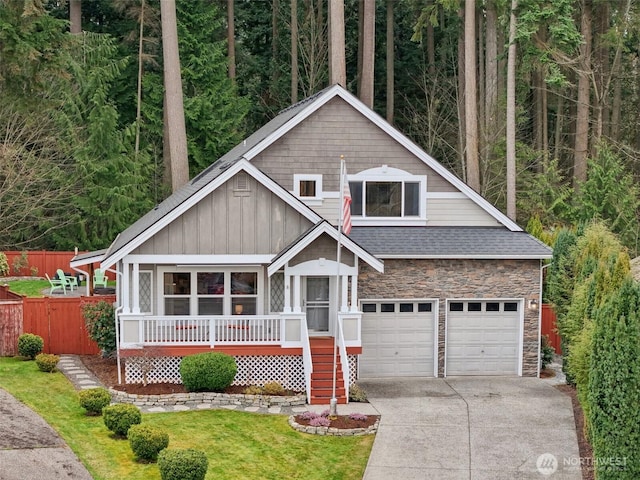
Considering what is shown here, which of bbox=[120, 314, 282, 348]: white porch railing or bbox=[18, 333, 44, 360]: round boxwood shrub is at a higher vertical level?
bbox=[120, 314, 282, 348]: white porch railing

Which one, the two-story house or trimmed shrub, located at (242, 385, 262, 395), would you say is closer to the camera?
trimmed shrub, located at (242, 385, 262, 395)

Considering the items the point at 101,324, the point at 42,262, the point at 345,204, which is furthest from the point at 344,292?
the point at 42,262

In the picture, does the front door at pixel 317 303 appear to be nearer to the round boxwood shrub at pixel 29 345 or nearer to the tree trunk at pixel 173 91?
the round boxwood shrub at pixel 29 345

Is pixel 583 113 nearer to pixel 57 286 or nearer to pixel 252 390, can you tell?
pixel 57 286

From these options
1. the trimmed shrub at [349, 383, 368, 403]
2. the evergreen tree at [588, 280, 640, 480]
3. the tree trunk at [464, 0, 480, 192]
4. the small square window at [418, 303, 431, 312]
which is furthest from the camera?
the tree trunk at [464, 0, 480, 192]

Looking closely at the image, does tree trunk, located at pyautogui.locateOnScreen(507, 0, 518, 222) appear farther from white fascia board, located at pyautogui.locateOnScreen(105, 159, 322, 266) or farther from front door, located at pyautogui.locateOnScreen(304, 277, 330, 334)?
white fascia board, located at pyautogui.locateOnScreen(105, 159, 322, 266)

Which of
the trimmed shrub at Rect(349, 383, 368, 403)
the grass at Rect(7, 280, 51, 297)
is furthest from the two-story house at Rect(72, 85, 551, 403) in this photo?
the grass at Rect(7, 280, 51, 297)

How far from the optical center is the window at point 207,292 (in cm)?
2294

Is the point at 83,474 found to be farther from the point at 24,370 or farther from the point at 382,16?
the point at 382,16

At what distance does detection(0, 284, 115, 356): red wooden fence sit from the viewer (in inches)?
947

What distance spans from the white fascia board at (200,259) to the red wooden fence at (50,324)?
3.75 metres

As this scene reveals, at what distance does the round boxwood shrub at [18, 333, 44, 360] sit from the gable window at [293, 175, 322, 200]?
311 inches

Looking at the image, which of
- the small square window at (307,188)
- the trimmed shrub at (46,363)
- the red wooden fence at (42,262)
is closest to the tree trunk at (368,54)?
the red wooden fence at (42,262)

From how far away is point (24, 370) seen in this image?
73.5 ft
